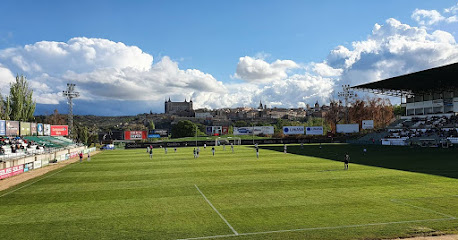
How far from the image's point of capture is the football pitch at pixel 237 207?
11.6 metres

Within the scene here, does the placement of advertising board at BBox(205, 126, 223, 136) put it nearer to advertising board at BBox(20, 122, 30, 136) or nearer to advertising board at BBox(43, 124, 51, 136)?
advertising board at BBox(43, 124, 51, 136)

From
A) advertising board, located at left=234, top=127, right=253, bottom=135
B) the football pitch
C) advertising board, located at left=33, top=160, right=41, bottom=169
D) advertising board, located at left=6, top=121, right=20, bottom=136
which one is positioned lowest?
advertising board, located at left=33, top=160, right=41, bottom=169

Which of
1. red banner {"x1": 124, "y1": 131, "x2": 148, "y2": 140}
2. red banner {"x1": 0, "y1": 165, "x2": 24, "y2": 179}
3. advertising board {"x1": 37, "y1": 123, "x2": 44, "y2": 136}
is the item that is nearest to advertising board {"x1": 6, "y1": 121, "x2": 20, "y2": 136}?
advertising board {"x1": 37, "y1": 123, "x2": 44, "y2": 136}

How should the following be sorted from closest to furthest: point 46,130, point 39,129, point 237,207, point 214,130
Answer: point 237,207
point 39,129
point 46,130
point 214,130

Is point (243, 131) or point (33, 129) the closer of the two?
point (33, 129)

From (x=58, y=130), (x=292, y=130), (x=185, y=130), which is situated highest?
(x=58, y=130)

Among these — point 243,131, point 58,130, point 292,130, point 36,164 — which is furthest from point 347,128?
point 36,164

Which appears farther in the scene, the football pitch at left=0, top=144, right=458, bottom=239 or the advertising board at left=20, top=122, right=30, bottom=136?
the advertising board at left=20, top=122, right=30, bottom=136

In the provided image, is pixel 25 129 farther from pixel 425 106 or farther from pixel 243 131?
pixel 425 106

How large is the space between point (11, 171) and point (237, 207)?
25.2 metres

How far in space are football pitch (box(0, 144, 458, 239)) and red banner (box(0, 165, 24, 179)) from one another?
18.6ft

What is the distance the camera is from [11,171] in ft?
98.5

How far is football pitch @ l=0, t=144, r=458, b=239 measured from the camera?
1164 cm

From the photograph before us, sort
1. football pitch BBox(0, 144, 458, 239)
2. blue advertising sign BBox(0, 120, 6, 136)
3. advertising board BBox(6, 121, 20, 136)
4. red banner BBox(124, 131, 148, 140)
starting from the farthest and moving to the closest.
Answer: red banner BBox(124, 131, 148, 140) → advertising board BBox(6, 121, 20, 136) → blue advertising sign BBox(0, 120, 6, 136) → football pitch BBox(0, 144, 458, 239)
